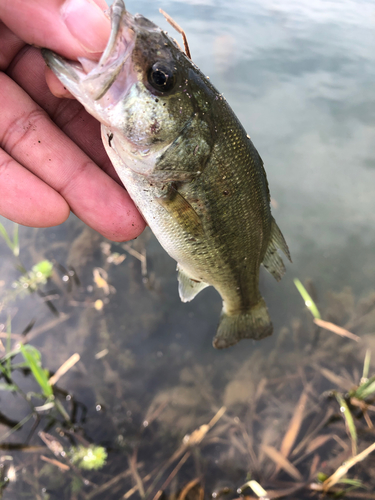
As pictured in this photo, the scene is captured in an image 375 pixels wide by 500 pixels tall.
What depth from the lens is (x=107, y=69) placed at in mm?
1302

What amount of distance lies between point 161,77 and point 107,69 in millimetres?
255

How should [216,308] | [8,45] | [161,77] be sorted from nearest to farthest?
[161,77], [8,45], [216,308]

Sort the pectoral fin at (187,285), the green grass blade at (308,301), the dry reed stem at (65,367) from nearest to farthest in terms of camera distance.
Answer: the pectoral fin at (187,285), the dry reed stem at (65,367), the green grass blade at (308,301)

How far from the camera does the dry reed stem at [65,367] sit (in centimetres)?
331

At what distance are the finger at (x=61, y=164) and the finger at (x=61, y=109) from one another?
0.31 feet

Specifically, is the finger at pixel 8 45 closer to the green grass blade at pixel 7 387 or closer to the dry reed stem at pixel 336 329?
the green grass blade at pixel 7 387

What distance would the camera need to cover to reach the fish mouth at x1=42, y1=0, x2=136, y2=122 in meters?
1.29

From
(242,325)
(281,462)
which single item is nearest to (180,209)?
(242,325)

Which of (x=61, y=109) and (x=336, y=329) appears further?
(x=336, y=329)

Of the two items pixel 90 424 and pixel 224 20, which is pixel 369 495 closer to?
pixel 90 424

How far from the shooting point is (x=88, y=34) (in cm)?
132

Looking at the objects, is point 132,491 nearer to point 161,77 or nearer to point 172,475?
point 172,475

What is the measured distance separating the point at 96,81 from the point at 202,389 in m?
3.26

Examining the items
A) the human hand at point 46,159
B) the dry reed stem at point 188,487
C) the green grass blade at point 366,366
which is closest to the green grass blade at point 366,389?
the green grass blade at point 366,366
